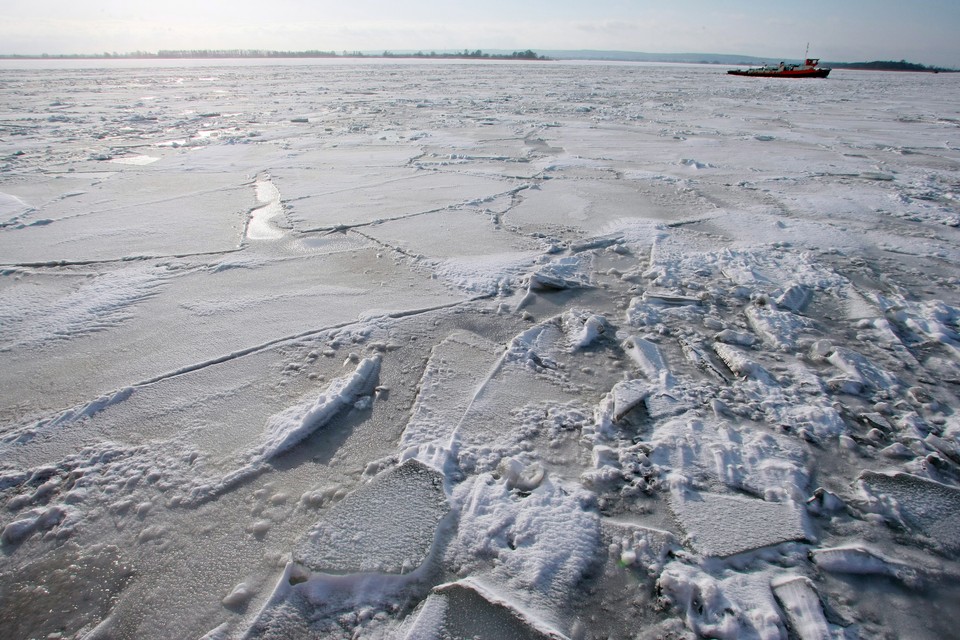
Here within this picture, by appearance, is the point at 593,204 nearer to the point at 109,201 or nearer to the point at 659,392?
the point at 659,392

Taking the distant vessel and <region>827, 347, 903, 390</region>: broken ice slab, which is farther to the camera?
the distant vessel

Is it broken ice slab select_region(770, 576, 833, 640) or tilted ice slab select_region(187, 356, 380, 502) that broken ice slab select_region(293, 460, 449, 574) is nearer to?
tilted ice slab select_region(187, 356, 380, 502)

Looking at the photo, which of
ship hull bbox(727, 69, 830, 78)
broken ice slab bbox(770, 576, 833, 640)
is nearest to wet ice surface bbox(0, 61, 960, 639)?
broken ice slab bbox(770, 576, 833, 640)

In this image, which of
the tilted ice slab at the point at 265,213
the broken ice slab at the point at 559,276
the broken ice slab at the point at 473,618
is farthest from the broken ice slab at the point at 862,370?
the tilted ice slab at the point at 265,213

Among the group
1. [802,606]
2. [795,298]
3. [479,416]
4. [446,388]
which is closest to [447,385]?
[446,388]

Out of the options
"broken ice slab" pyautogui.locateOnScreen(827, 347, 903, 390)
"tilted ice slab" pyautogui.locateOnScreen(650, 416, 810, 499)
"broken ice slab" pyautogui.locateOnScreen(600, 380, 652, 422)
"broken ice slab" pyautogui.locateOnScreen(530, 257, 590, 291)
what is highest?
"broken ice slab" pyautogui.locateOnScreen(530, 257, 590, 291)

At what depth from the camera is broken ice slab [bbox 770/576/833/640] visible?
1.08m

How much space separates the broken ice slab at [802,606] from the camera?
108cm

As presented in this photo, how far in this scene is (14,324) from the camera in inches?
92.6

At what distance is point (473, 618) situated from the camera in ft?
3.69

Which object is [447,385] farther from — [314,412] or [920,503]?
[920,503]

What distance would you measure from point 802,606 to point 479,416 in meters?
1.06

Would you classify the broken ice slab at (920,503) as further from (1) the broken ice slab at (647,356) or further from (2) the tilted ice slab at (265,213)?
(2) the tilted ice slab at (265,213)

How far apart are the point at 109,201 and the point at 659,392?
4.91m
